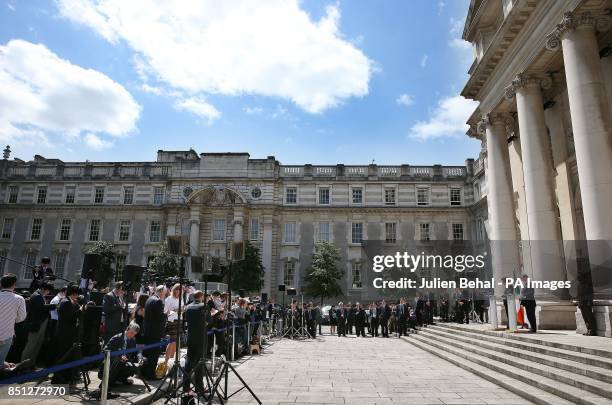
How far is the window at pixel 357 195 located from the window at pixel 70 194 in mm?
29443

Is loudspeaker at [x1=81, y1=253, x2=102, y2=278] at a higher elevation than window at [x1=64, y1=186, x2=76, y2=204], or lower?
lower

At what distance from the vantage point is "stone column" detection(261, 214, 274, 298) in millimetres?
37812

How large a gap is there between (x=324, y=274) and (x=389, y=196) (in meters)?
11.3

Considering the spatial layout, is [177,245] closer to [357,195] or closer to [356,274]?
[356,274]

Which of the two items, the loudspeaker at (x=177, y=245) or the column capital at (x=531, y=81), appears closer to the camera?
the loudspeaker at (x=177, y=245)

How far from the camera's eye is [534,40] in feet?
41.7

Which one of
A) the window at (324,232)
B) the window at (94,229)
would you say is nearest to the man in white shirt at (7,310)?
the window at (324,232)

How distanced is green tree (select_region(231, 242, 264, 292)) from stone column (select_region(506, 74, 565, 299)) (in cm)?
2550

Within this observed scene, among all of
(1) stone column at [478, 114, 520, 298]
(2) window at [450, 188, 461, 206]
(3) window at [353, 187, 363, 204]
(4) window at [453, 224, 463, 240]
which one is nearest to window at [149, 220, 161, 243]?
(3) window at [353, 187, 363, 204]

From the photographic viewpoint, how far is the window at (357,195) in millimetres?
40344

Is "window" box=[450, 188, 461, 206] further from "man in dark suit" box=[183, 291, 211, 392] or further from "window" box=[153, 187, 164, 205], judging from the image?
"man in dark suit" box=[183, 291, 211, 392]

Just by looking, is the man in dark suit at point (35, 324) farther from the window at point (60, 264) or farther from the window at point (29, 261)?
the window at point (29, 261)

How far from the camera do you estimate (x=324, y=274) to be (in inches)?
1357

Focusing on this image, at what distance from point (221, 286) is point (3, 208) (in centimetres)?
2912
